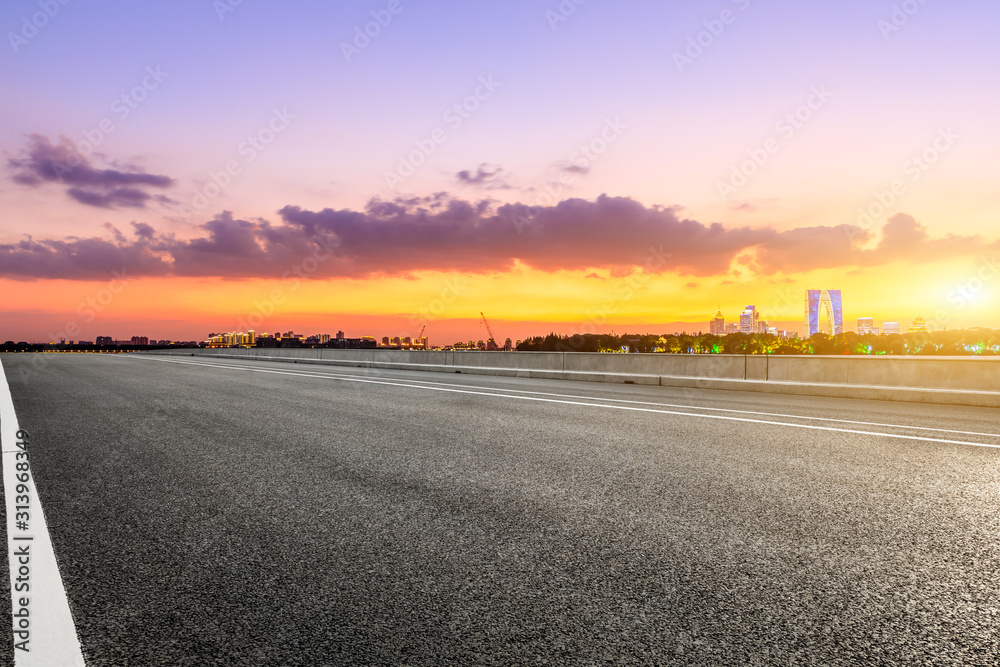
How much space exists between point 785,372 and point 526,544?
14896mm

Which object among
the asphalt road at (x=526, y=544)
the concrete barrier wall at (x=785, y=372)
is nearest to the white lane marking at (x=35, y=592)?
the asphalt road at (x=526, y=544)

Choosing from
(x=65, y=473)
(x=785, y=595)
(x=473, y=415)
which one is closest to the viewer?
(x=785, y=595)

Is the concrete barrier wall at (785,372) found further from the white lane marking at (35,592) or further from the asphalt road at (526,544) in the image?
the white lane marking at (35,592)

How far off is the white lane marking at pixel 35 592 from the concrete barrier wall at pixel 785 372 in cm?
1549

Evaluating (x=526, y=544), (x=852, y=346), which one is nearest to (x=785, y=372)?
(x=526, y=544)

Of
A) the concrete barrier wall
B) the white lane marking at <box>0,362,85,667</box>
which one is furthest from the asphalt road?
the concrete barrier wall

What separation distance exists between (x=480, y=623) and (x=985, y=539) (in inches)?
141

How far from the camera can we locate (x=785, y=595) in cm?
354

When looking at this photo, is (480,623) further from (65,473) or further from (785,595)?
(65,473)

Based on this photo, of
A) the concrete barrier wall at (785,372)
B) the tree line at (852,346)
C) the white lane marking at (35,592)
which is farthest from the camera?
the tree line at (852,346)

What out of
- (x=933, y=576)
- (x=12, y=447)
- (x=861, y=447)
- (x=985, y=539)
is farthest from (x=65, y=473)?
(x=861, y=447)

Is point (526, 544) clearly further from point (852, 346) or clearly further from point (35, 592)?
point (852, 346)

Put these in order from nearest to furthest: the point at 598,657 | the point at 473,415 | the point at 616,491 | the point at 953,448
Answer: the point at 598,657 < the point at 616,491 < the point at 953,448 < the point at 473,415

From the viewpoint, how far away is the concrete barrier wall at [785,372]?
46.4 ft
